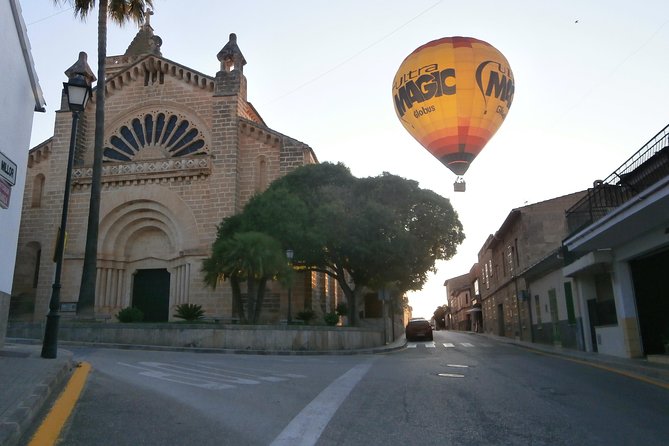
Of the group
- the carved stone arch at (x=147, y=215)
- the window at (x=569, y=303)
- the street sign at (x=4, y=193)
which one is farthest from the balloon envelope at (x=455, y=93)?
the carved stone arch at (x=147, y=215)

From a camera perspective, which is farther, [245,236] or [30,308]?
[30,308]

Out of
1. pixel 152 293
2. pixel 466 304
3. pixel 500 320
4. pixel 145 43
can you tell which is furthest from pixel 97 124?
pixel 466 304

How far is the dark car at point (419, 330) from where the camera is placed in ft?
100

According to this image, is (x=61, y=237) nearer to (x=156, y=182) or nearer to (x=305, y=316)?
(x=305, y=316)

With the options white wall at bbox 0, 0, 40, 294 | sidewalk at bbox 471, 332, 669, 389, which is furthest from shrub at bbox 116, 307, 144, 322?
sidewalk at bbox 471, 332, 669, 389

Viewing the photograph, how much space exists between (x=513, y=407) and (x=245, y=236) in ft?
43.7

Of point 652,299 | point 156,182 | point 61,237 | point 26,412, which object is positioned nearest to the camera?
point 26,412

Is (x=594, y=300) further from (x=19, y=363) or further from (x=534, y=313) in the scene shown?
(x=19, y=363)

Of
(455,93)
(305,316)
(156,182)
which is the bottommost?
(305,316)

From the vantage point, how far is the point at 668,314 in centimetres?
1302

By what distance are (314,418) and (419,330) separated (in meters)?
26.0

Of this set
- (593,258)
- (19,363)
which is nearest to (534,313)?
(593,258)

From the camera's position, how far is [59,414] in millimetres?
5301

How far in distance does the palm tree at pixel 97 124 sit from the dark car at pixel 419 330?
17.7 meters
